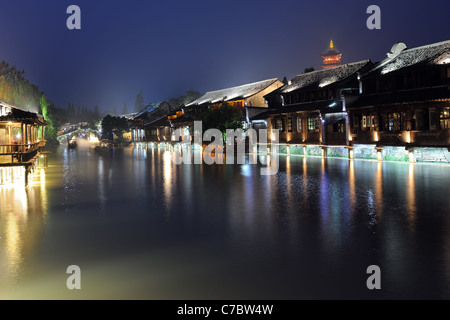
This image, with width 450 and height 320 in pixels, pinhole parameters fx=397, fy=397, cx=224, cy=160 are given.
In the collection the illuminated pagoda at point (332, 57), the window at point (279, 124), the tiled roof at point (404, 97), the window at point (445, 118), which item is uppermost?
the illuminated pagoda at point (332, 57)

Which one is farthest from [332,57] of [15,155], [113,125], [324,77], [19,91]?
[15,155]

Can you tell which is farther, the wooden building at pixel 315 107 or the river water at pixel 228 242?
the wooden building at pixel 315 107

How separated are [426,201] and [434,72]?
2167 cm

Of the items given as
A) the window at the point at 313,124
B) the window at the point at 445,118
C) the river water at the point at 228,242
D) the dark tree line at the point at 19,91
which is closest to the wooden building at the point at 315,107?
the window at the point at 313,124

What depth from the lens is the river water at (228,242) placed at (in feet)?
21.1

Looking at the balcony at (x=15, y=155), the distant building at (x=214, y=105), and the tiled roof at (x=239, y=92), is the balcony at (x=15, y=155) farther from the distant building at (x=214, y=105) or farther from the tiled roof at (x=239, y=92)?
the tiled roof at (x=239, y=92)

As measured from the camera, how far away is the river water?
6.42 meters

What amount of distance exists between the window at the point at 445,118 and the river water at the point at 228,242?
46.5 feet

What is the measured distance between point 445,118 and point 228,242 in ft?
86.2

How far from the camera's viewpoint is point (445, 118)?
1150 inches

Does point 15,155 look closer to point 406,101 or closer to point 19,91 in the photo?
point 406,101

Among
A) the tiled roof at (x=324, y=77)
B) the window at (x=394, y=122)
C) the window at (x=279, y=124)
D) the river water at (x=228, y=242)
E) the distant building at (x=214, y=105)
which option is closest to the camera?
the river water at (x=228, y=242)

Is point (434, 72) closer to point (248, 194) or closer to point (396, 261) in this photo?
point (248, 194)

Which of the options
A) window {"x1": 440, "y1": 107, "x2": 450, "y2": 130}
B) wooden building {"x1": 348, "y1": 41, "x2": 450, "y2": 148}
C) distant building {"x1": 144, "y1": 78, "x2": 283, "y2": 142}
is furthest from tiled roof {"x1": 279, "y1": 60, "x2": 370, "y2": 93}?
window {"x1": 440, "y1": 107, "x2": 450, "y2": 130}
